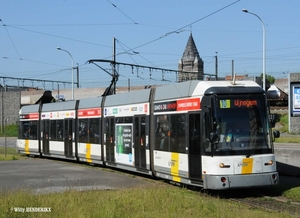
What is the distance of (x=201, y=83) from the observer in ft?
48.6

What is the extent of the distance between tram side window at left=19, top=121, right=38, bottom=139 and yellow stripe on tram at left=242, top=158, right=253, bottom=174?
19.5 metres

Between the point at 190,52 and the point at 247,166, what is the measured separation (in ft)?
395

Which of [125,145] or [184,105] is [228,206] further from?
[125,145]

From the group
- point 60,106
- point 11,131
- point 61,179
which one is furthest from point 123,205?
point 11,131

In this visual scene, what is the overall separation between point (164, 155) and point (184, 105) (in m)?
2.02

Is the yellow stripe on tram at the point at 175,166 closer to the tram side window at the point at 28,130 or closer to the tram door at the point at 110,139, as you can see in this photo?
the tram door at the point at 110,139

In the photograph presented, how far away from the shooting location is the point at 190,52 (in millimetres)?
133375

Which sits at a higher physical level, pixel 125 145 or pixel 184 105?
pixel 184 105

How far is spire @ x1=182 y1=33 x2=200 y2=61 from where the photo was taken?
130500mm

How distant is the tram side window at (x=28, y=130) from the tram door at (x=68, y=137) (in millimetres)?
4767

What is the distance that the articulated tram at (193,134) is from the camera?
14.0m

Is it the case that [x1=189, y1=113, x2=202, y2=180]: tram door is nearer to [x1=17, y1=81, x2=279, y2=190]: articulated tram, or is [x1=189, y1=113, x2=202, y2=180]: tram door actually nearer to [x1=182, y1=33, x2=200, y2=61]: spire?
[x1=17, y1=81, x2=279, y2=190]: articulated tram

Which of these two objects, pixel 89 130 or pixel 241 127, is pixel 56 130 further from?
pixel 241 127

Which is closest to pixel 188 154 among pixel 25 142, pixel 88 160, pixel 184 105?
pixel 184 105
